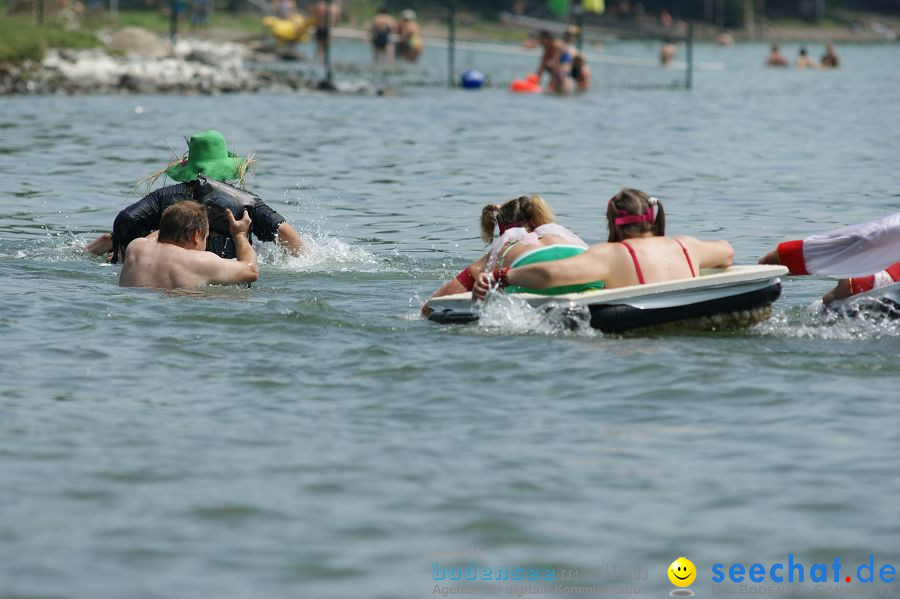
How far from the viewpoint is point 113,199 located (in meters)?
17.2

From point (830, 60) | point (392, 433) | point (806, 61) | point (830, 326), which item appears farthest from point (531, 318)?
point (806, 61)

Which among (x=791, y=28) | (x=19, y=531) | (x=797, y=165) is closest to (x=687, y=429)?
(x=19, y=531)

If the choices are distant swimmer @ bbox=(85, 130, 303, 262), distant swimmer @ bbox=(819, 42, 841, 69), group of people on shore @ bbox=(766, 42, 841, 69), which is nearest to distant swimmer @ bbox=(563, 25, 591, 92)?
distant swimmer @ bbox=(819, 42, 841, 69)

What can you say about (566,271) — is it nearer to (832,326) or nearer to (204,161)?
(832,326)

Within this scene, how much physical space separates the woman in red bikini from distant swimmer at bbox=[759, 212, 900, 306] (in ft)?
2.06

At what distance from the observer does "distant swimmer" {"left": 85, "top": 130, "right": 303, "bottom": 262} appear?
1090 cm

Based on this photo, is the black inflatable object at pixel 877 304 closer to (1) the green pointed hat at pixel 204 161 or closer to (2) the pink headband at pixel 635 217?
(2) the pink headband at pixel 635 217

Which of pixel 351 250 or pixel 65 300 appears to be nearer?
pixel 65 300

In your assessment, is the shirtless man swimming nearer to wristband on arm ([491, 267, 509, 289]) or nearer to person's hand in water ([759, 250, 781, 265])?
wristband on arm ([491, 267, 509, 289])

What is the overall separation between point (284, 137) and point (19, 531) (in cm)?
1919

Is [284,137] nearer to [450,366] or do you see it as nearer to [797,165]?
[797,165]

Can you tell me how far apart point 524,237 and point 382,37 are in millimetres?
37467

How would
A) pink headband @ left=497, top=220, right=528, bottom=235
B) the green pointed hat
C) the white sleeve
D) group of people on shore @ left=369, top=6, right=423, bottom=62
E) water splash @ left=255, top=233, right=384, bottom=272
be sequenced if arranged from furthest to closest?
group of people on shore @ left=369, top=6, right=423, bottom=62, water splash @ left=255, top=233, right=384, bottom=272, the green pointed hat, pink headband @ left=497, top=220, right=528, bottom=235, the white sleeve

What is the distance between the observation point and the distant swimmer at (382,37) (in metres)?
45.3
